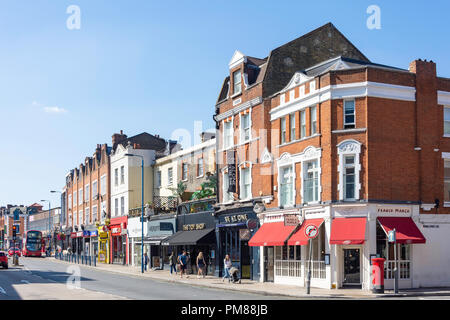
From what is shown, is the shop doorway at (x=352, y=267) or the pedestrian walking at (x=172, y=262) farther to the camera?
the pedestrian walking at (x=172, y=262)

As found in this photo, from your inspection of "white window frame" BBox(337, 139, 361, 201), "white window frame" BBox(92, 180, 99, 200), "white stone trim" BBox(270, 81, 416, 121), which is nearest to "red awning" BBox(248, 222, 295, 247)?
"white window frame" BBox(337, 139, 361, 201)

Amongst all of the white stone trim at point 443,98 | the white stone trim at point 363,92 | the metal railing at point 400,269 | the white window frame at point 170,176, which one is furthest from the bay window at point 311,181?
the white window frame at point 170,176

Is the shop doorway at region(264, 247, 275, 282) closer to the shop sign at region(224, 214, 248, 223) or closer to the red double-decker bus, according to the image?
the shop sign at region(224, 214, 248, 223)

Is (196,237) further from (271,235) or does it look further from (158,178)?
(158,178)

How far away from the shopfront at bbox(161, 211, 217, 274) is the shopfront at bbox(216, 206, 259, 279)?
1038 mm

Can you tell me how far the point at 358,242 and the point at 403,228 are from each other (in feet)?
8.71

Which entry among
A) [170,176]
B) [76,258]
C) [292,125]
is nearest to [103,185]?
[76,258]

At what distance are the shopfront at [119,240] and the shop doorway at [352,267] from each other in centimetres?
3592

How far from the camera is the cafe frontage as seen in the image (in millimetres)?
29375

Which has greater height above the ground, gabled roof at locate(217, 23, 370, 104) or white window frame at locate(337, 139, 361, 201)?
gabled roof at locate(217, 23, 370, 104)

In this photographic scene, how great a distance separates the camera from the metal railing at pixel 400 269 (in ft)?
97.5

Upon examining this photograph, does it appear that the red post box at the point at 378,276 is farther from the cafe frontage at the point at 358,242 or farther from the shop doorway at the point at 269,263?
the shop doorway at the point at 269,263
